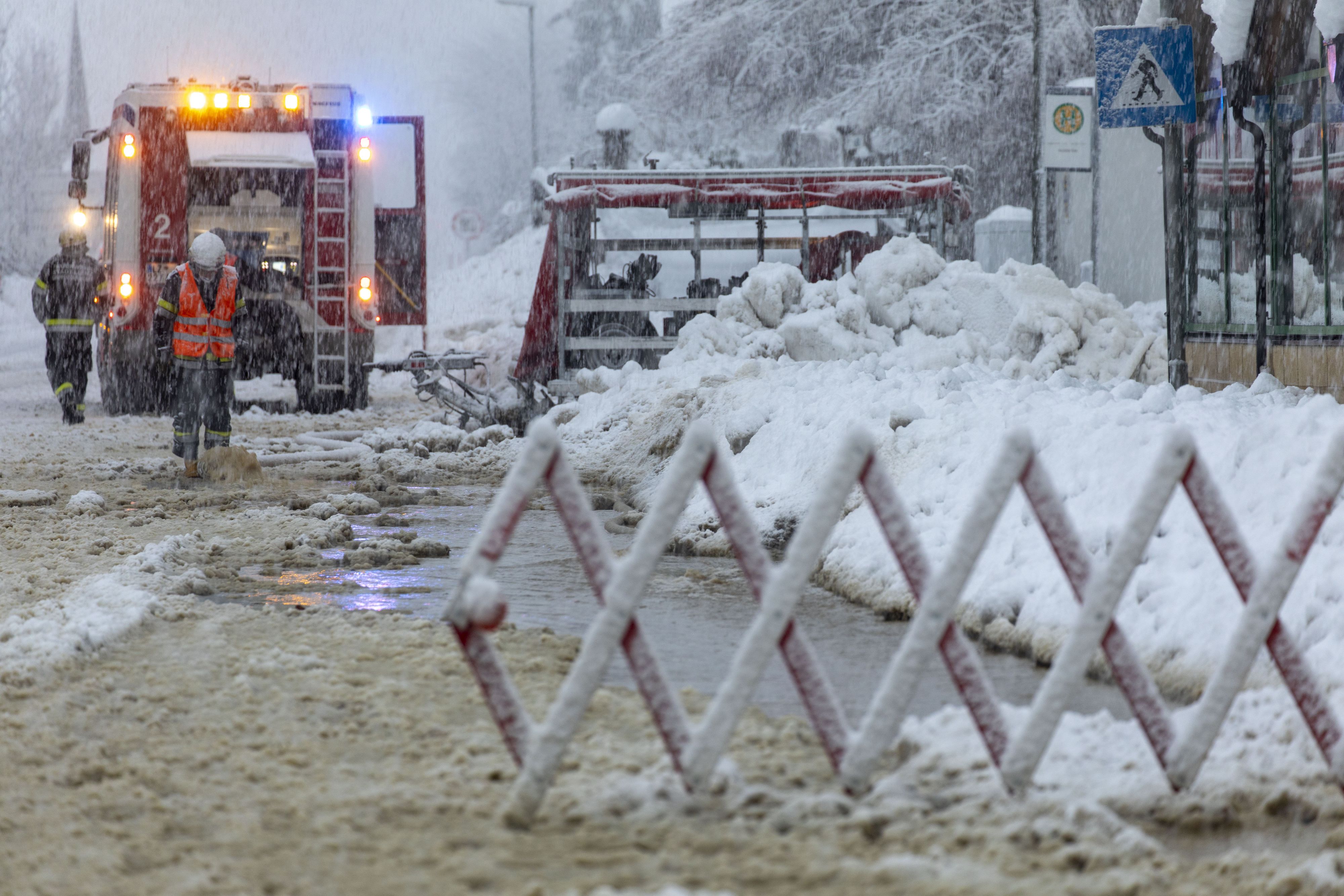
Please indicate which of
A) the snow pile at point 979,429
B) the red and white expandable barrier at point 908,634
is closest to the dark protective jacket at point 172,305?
the snow pile at point 979,429

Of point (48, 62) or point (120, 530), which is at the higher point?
point (48, 62)

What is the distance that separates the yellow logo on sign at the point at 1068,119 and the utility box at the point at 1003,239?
479 cm

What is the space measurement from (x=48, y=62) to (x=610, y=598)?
225 ft

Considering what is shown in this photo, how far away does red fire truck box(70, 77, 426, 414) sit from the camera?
15344 millimetres

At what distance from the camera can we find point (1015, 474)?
12.2 feet

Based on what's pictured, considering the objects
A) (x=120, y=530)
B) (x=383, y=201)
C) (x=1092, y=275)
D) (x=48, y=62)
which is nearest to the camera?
(x=120, y=530)

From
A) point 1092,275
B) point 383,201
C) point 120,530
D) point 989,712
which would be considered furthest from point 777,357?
point 989,712

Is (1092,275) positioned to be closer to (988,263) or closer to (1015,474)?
(988,263)

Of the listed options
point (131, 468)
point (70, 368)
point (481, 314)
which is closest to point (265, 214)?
point (70, 368)

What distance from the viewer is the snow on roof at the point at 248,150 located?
49.9 ft

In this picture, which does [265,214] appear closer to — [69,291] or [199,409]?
[69,291]

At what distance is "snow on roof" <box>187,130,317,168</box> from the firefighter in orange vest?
4239 millimetres

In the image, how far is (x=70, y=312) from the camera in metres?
15.7

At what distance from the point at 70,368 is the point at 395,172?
4075 millimetres
